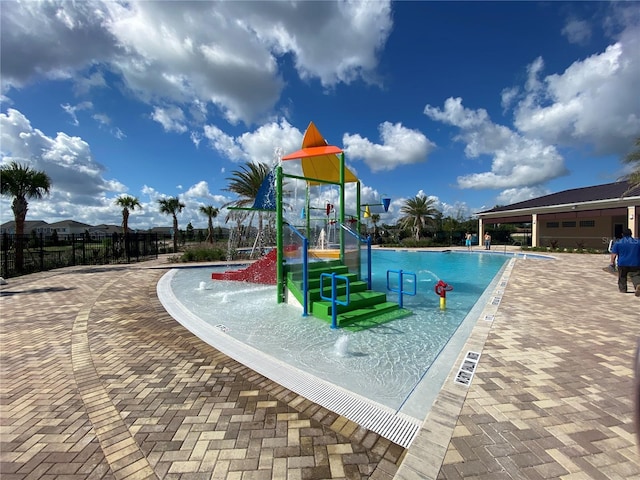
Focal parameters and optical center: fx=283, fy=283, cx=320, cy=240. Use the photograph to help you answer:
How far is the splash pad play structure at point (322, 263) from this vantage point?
662 centimetres

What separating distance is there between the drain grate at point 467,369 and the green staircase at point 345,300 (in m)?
2.14

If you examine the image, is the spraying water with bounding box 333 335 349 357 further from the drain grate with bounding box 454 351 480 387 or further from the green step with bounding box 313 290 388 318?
the drain grate with bounding box 454 351 480 387

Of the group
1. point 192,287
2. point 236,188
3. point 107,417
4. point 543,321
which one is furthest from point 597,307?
point 236,188

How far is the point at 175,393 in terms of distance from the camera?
3.28m

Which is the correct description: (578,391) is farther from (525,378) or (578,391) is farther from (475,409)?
(475,409)

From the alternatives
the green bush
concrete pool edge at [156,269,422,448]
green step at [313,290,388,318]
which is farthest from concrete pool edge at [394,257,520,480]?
the green bush

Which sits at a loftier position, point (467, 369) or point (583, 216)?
point (583, 216)

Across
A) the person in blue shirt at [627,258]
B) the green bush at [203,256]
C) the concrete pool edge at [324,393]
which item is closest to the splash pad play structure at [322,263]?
the concrete pool edge at [324,393]

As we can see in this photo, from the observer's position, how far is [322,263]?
8.23m

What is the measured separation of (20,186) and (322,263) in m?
17.1

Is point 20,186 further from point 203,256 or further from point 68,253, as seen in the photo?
point 203,256

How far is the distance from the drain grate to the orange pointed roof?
6594mm

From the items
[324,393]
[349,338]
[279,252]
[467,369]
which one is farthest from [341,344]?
[279,252]

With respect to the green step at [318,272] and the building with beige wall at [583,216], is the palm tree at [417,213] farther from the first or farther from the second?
the green step at [318,272]
